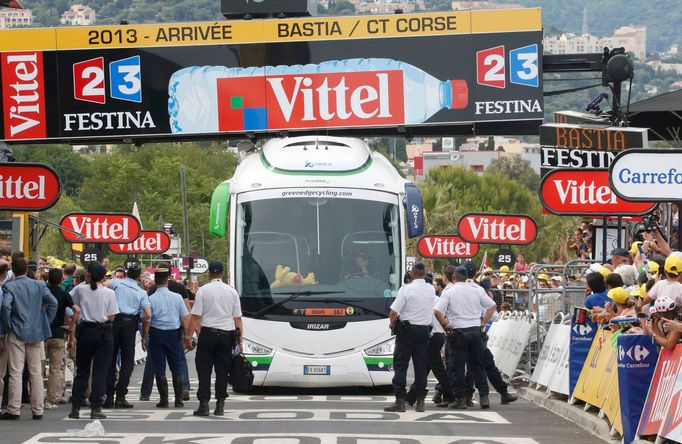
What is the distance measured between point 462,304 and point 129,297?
14.0 feet

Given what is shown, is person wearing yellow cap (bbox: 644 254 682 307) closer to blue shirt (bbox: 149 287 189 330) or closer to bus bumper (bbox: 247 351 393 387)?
bus bumper (bbox: 247 351 393 387)

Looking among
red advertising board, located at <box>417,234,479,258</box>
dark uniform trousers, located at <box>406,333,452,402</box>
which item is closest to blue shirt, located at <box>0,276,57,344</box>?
dark uniform trousers, located at <box>406,333,452,402</box>

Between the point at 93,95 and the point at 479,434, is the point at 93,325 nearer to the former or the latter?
the point at 479,434

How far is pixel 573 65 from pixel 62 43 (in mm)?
9013

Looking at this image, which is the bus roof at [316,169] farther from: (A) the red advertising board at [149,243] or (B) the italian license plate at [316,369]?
(A) the red advertising board at [149,243]

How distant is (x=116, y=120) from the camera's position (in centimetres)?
2648

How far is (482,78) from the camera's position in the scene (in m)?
25.8

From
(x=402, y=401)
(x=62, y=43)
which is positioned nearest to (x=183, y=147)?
(x=62, y=43)

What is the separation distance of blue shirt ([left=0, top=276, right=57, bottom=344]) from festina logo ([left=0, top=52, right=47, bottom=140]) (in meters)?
10.1

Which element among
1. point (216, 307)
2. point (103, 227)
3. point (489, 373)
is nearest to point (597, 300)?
point (489, 373)

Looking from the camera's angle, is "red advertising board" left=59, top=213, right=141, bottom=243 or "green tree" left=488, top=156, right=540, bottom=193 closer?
"red advertising board" left=59, top=213, right=141, bottom=243

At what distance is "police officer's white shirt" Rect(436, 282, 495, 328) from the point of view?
18984mm

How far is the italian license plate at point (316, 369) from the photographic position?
2039 cm

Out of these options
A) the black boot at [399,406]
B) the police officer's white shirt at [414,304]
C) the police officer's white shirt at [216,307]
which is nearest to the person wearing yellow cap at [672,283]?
the police officer's white shirt at [414,304]
